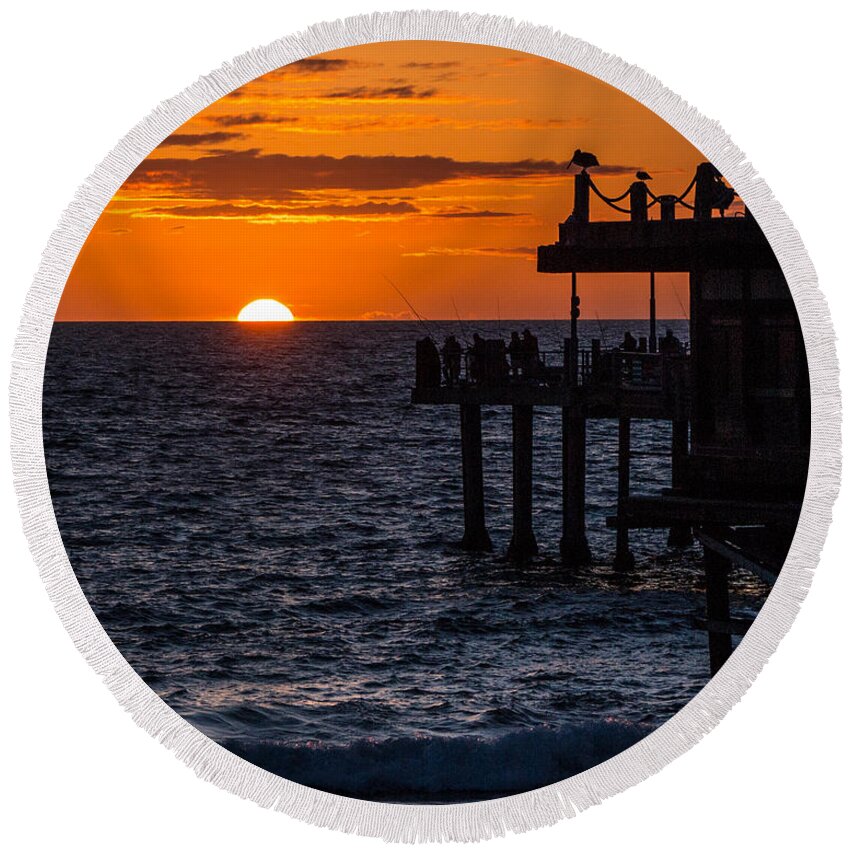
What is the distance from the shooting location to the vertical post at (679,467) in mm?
10648

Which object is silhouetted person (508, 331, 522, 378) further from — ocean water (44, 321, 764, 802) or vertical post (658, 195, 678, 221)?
vertical post (658, 195, 678, 221)

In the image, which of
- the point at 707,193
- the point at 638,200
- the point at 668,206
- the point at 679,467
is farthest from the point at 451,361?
the point at 679,467

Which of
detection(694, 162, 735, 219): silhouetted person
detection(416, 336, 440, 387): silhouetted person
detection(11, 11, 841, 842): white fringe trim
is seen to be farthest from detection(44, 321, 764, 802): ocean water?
detection(694, 162, 735, 219): silhouetted person

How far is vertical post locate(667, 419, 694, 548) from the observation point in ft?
34.9

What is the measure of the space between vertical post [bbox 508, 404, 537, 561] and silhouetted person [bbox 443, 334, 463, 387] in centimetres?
101

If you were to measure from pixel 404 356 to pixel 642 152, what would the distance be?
251ft

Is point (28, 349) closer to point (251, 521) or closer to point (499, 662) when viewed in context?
point (499, 662)

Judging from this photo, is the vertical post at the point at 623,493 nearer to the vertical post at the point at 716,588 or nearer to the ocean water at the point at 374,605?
the ocean water at the point at 374,605

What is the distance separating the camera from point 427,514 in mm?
29453

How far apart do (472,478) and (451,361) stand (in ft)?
8.19

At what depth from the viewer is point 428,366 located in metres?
20.1

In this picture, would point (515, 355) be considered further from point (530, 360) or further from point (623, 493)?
point (623, 493)

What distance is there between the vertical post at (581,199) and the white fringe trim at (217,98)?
435cm

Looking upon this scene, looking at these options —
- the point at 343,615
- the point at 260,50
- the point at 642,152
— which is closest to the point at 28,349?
the point at 260,50
